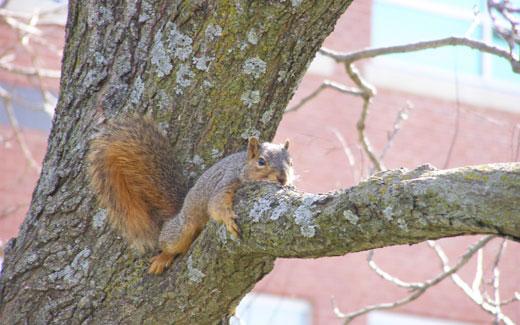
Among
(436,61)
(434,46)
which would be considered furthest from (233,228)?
(436,61)

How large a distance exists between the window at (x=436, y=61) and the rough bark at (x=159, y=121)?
7.19 meters

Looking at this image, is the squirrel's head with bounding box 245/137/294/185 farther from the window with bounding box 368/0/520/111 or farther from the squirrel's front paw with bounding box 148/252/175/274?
the window with bounding box 368/0/520/111

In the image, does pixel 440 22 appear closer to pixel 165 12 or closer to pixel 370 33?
pixel 370 33

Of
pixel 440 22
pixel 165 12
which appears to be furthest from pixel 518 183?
pixel 440 22

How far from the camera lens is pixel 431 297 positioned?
32.9 ft

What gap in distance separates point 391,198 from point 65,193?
1.17 metres

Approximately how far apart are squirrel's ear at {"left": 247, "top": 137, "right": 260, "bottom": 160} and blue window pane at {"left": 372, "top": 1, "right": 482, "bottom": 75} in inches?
275

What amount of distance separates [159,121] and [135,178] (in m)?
0.34

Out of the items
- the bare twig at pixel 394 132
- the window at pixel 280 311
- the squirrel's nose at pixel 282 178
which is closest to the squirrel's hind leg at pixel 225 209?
the squirrel's nose at pixel 282 178

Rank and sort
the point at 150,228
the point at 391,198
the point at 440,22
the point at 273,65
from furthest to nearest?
the point at 440,22, the point at 150,228, the point at 273,65, the point at 391,198

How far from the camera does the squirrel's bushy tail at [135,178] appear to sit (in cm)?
265

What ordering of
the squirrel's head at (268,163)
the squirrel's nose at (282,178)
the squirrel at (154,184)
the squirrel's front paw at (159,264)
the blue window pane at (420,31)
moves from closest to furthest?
the squirrel's front paw at (159,264) → the squirrel at (154,184) → the squirrel's head at (268,163) → the squirrel's nose at (282,178) → the blue window pane at (420,31)

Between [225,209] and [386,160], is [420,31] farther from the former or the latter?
[225,209]

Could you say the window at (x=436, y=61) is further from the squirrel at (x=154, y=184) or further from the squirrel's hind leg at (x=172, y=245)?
the squirrel's hind leg at (x=172, y=245)
